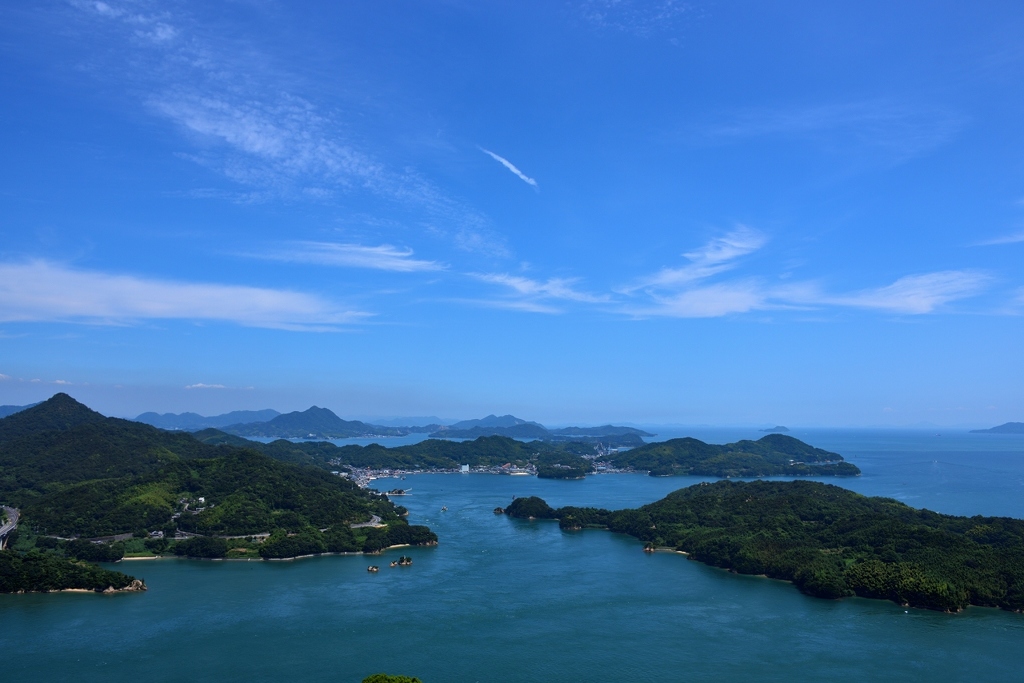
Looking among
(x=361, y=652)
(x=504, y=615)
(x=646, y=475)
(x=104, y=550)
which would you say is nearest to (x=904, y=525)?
(x=504, y=615)

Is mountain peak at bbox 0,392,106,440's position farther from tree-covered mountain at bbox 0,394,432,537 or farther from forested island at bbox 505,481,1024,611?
forested island at bbox 505,481,1024,611

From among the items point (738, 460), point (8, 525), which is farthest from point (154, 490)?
point (738, 460)

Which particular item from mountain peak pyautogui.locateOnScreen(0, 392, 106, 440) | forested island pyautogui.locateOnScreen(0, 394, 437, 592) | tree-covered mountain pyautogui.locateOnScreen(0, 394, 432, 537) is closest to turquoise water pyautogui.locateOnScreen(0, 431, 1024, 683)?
forested island pyautogui.locateOnScreen(0, 394, 437, 592)

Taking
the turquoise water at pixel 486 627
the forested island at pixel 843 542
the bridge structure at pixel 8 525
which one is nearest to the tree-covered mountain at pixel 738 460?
the forested island at pixel 843 542

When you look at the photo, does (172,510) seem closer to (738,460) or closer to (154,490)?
(154,490)

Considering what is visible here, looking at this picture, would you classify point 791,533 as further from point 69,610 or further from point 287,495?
point 69,610
